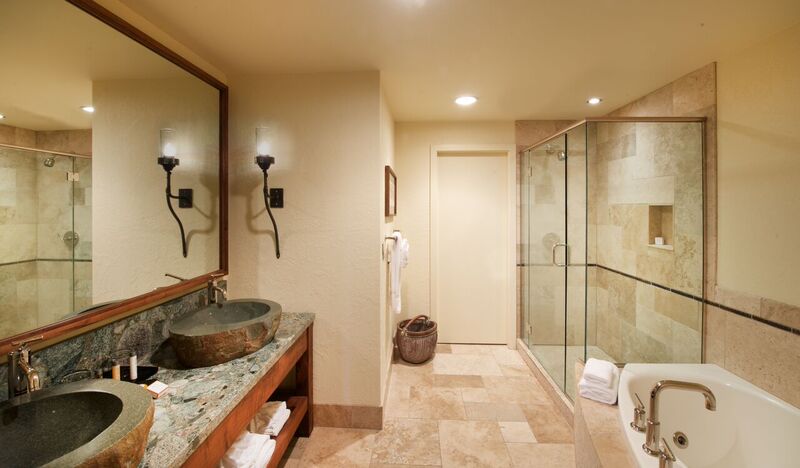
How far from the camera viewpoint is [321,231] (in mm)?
2168

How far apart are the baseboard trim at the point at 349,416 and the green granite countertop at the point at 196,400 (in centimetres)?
73

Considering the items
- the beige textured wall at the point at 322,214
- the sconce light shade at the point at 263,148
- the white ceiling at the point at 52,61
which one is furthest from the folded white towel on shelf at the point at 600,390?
the white ceiling at the point at 52,61

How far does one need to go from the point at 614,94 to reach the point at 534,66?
3.12ft

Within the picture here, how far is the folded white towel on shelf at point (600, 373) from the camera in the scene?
5.43 ft

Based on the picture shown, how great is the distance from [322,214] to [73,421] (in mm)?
1417

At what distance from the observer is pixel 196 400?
3.96 ft

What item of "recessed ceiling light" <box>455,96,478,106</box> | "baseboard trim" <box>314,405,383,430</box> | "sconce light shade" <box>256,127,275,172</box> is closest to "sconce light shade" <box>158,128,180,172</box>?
"sconce light shade" <box>256,127,275,172</box>

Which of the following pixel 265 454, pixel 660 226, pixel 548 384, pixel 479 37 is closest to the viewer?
pixel 265 454

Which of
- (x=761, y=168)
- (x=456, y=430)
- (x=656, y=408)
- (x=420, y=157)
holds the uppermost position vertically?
(x=420, y=157)

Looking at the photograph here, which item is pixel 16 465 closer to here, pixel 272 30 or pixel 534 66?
pixel 272 30

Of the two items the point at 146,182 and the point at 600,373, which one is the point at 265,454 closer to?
the point at 146,182

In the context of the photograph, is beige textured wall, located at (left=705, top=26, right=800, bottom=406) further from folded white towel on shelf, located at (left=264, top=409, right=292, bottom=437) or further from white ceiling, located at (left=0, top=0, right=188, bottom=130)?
white ceiling, located at (left=0, top=0, right=188, bottom=130)

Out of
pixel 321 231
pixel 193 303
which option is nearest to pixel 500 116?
pixel 321 231

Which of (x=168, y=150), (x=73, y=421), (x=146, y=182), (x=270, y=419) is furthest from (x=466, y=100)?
(x=73, y=421)
